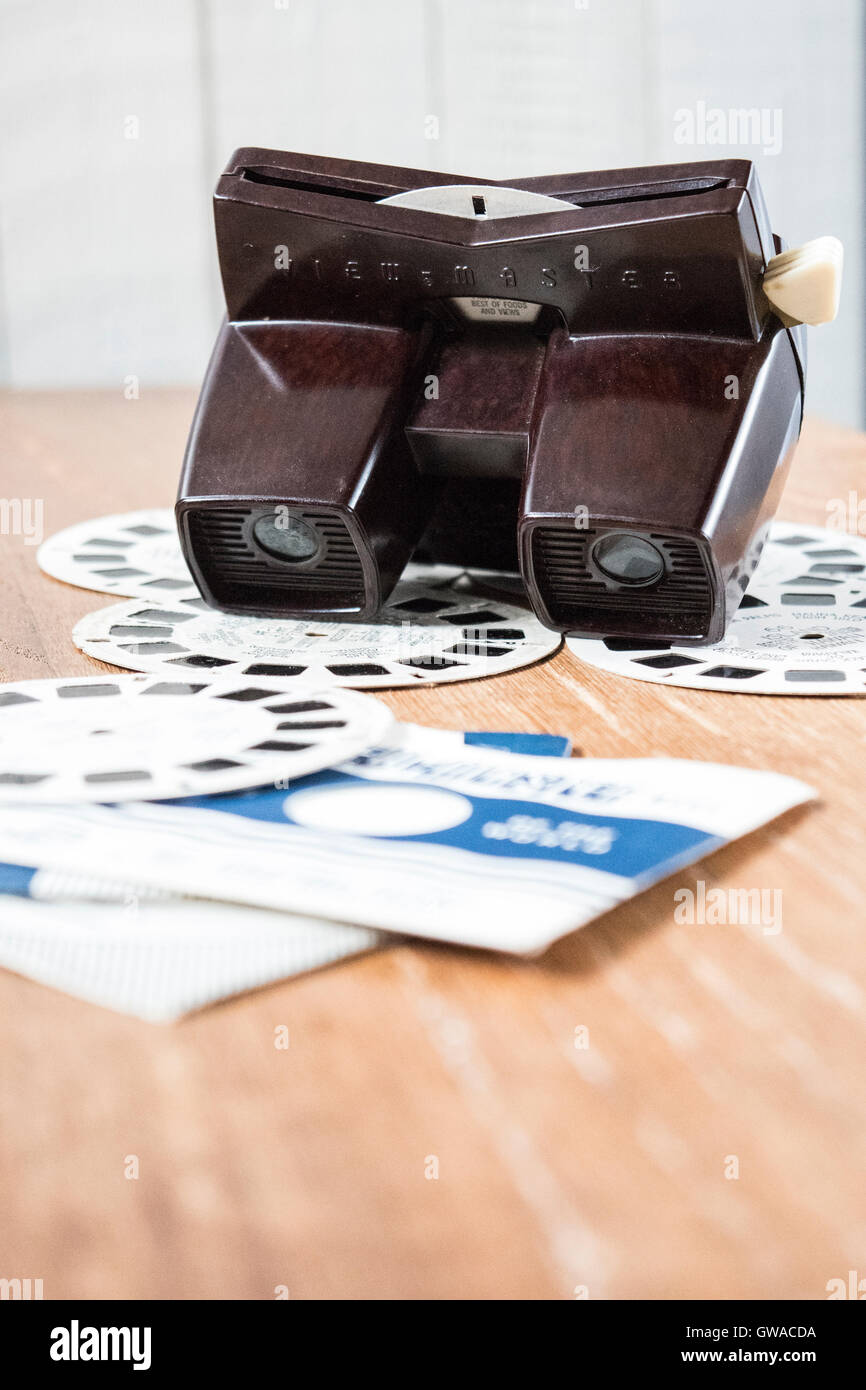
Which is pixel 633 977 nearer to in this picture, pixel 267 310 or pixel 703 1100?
pixel 703 1100

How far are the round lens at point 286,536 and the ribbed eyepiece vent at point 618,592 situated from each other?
120 mm

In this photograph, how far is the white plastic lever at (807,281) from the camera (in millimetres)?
680

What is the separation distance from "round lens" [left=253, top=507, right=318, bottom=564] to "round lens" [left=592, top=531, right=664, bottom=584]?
149mm

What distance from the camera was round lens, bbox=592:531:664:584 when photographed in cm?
69

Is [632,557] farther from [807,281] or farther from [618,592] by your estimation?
[807,281]

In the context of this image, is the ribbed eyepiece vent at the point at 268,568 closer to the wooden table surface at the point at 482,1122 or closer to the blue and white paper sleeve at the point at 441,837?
the blue and white paper sleeve at the point at 441,837

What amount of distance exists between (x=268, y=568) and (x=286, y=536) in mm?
24

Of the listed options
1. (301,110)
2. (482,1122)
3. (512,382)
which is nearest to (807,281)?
(512,382)

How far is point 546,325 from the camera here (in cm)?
74

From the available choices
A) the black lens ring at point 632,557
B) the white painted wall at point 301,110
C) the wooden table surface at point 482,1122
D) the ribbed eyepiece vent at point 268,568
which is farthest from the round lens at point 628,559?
the white painted wall at point 301,110

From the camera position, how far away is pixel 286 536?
748 millimetres

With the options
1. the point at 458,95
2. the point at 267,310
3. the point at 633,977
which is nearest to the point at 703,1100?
the point at 633,977

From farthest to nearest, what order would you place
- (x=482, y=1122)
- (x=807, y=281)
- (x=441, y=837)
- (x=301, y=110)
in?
1. (x=301, y=110)
2. (x=807, y=281)
3. (x=441, y=837)
4. (x=482, y=1122)

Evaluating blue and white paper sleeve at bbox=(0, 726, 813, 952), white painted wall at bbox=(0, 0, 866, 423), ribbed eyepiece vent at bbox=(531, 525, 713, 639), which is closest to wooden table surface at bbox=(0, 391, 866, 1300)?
blue and white paper sleeve at bbox=(0, 726, 813, 952)
